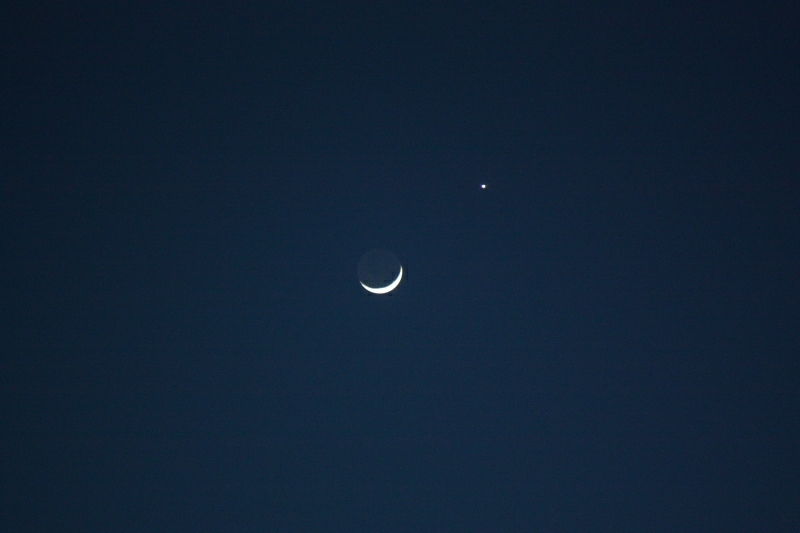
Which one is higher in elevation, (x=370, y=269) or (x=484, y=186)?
(x=484, y=186)

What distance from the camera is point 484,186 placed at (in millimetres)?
6969

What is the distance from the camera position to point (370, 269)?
→ 699cm

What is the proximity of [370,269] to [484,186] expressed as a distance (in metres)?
1.95
